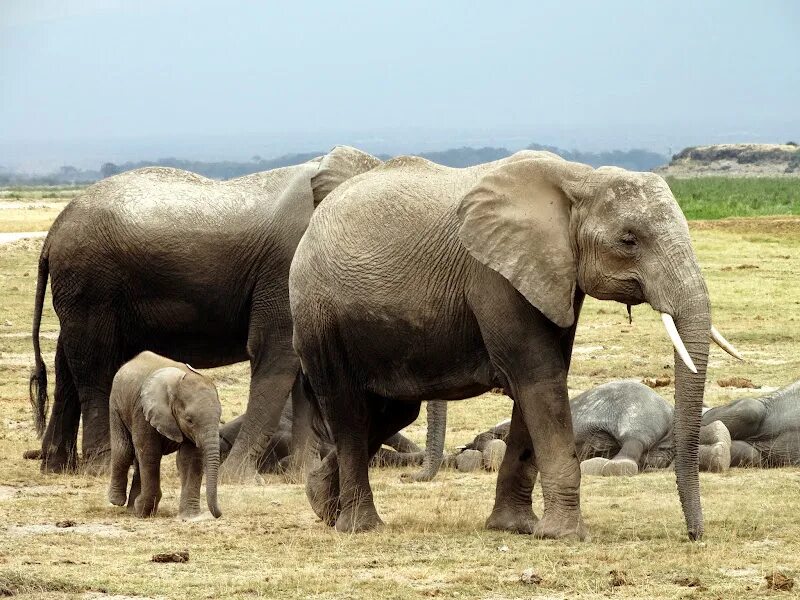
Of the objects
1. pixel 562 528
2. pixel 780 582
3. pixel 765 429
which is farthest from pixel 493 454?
pixel 780 582

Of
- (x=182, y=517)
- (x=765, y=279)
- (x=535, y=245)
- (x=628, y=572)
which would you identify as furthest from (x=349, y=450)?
(x=765, y=279)

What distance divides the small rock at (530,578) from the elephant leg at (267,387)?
5.31m

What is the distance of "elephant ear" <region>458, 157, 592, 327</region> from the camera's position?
9.81 metres

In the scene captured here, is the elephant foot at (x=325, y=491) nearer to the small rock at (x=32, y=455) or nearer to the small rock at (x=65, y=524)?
the small rock at (x=65, y=524)

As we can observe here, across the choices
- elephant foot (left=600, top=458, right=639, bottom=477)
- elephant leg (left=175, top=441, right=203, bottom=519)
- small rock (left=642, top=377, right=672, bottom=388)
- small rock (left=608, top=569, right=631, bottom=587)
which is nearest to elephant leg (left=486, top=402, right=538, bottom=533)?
small rock (left=608, top=569, right=631, bottom=587)

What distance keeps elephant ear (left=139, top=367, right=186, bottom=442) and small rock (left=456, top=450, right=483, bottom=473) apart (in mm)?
3309

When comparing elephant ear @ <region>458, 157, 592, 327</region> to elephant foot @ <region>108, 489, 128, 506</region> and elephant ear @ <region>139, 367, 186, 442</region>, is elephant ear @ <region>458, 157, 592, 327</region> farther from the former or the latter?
elephant foot @ <region>108, 489, 128, 506</region>

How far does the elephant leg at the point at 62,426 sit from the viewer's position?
1412 cm

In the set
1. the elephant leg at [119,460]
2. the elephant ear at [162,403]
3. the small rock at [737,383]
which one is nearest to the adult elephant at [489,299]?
the elephant ear at [162,403]

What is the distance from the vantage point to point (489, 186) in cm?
1023

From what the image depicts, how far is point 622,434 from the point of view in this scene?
1364 cm

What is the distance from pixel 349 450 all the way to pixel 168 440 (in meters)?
1.35

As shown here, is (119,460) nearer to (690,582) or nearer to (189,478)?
(189,478)

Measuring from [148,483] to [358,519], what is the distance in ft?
5.12
